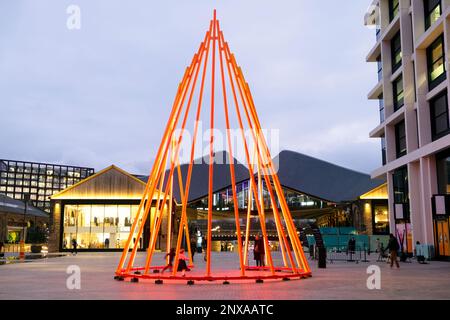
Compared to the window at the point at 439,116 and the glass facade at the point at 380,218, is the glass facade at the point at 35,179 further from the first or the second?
the window at the point at 439,116

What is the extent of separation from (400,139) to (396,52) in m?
6.59

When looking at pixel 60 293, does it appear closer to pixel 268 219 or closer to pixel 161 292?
pixel 161 292

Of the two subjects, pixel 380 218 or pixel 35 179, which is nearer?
pixel 380 218

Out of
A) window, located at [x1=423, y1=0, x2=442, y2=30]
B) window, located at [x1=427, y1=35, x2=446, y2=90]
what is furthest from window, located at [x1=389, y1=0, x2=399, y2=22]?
window, located at [x1=427, y1=35, x2=446, y2=90]

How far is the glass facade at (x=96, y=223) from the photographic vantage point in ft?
170

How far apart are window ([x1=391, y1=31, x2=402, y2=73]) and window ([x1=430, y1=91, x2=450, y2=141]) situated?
725cm

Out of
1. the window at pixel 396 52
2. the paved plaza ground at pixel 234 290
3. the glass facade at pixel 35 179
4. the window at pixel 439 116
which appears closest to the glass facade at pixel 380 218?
the window at pixel 396 52

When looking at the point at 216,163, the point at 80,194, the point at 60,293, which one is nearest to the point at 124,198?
the point at 80,194

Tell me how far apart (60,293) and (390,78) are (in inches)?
1261

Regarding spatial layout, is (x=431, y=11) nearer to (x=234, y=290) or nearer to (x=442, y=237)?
(x=442, y=237)

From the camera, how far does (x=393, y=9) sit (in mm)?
39031

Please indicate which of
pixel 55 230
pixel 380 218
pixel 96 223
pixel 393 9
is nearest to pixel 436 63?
pixel 393 9

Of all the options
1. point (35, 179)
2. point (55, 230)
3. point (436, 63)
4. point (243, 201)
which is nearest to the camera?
point (436, 63)

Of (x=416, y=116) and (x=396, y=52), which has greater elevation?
(x=396, y=52)
